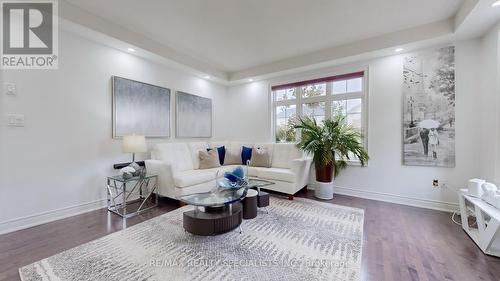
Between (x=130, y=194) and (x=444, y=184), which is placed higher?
(x=444, y=184)

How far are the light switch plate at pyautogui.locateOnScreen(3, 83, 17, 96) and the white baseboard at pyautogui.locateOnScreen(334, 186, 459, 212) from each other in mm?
4887

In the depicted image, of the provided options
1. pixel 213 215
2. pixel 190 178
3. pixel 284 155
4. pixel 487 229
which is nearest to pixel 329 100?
pixel 284 155

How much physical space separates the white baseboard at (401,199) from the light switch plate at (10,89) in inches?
192

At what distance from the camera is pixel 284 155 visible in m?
4.05

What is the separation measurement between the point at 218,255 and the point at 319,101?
11.3 feet

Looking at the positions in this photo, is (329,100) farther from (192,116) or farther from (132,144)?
(132,144)

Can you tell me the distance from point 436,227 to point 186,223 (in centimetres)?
292

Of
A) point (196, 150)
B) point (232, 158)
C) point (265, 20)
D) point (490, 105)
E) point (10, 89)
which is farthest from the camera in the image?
point (232, 158)

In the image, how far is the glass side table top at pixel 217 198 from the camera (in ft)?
6.44

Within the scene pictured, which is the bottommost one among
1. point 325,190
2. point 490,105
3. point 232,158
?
point 325,190

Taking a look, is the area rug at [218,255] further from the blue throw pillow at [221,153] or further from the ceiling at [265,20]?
the ceiling at [265,20]

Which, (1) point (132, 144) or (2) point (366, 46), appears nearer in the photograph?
(1) point (132, 144)

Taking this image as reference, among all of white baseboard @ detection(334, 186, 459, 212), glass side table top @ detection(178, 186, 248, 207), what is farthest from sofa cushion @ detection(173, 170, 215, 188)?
white baseboard @ detection(334, 186, 459, 212)

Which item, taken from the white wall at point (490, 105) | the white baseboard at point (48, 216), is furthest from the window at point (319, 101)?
the white baseboard at point (48, 216)
